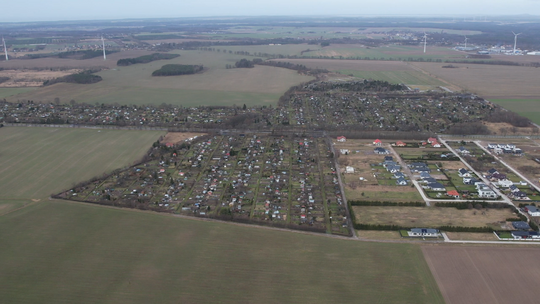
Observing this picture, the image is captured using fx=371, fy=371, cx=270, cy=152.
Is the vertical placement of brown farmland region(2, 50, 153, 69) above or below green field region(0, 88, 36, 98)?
above

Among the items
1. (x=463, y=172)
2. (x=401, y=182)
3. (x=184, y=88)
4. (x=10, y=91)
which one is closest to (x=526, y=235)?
(x=401, y=182)

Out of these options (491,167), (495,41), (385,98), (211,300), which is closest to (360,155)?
(491,167)

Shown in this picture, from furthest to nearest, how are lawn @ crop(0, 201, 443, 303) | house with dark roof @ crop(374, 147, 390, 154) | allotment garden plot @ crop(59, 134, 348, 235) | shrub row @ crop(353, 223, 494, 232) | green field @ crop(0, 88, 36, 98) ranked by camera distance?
green field @ crop(0, 88, 36, 98) → house with dark roof @ crop(374, 147, 390, 154) → allotment garden plot @ crop(59, 134, 348, 235) → shrub row @ crop(353, 223, 494, 232) → lawn @ crop(0, 201, 443, 303)

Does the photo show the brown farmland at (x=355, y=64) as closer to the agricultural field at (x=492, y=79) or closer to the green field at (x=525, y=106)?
the agricultural field at (x=492, y=79)

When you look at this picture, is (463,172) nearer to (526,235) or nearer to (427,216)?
(427,216)

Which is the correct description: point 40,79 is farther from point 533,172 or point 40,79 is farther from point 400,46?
point 400,46

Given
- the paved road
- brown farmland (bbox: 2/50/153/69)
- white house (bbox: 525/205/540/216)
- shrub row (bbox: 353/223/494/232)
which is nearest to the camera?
shrub row (bbox: 353/223/494/232)

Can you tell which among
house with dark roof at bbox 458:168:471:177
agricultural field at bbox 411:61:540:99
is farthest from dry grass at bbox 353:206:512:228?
agricultural field at bbox 411:61:540:99

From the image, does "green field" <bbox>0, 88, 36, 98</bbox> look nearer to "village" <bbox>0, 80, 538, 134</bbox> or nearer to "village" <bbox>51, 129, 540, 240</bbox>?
"village" <bbox>0, 80, 538, 134</bbox>
